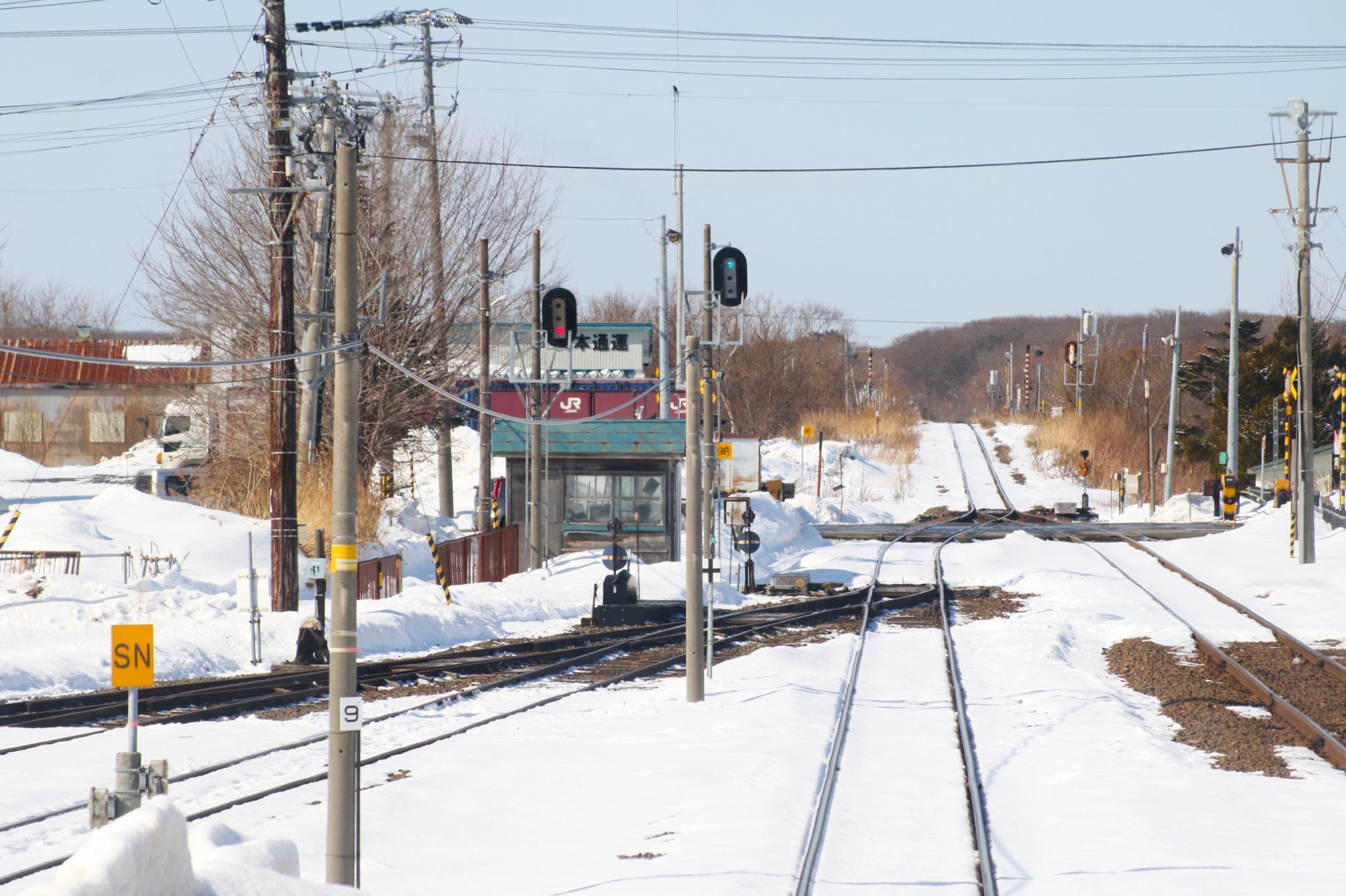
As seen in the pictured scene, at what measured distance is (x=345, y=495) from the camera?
9367 millimetres

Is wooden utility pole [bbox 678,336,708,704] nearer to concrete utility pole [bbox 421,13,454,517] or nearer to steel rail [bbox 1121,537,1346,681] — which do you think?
steel rail [bbox 1121,537,1346,681]

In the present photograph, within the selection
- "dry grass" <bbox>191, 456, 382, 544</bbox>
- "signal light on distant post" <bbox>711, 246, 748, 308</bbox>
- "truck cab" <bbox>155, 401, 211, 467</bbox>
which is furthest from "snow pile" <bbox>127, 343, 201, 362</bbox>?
"signal light on distant post" <bbox>711, 246, 748, 308</bbox>

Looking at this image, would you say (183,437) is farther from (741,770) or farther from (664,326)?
(741,770)

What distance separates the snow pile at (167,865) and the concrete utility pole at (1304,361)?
28245 millimetres

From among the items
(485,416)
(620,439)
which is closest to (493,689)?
(620,439)

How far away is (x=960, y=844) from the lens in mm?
9727

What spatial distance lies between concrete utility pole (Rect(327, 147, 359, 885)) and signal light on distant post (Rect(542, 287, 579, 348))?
33.2 ft

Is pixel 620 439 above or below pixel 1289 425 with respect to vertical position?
below

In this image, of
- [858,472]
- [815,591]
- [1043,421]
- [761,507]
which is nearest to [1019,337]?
[1043,421]

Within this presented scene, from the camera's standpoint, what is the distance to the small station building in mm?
34062

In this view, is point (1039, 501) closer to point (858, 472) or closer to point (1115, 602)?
point (858, 472)

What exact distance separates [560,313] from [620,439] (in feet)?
47.2

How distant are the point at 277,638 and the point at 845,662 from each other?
27.6 feet

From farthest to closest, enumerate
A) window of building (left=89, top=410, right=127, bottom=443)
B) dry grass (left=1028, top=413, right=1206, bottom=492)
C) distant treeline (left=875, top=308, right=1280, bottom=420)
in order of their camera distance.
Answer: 1. distant treeline (left=875, top=308, right=1280, bottom=420)
2. dry grass (left=1028, top=413, right=1206, bottom=492)
3. window of building (left=89, top=410, right=127, bottom=443)
